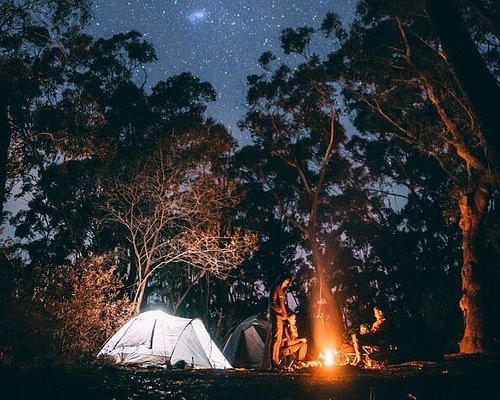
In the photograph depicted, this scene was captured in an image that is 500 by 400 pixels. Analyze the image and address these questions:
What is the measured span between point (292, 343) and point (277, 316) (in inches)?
32.8

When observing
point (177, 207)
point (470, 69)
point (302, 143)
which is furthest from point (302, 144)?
point (470, 69)

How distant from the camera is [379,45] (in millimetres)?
13656

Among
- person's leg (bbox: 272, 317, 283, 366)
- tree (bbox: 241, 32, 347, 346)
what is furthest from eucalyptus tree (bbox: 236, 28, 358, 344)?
person's leg (bbox: 272, 317, 283, 366)

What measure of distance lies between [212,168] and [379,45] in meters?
8.68

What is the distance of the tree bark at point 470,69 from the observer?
16.9 ft

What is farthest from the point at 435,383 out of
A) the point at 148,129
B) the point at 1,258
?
the point at 148,129

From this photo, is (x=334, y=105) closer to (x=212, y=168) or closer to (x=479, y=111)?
(x=212, y=168)

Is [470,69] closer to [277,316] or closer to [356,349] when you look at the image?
[277,316]

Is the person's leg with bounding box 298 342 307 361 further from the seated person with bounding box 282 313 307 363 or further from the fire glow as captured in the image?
the fire glow

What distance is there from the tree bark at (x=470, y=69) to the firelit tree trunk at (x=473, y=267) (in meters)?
6.44

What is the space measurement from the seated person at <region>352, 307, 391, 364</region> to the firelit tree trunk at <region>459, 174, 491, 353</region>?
2374 mm

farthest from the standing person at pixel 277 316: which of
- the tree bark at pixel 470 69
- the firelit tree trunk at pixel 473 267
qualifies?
the tree bark at pixel 470 69

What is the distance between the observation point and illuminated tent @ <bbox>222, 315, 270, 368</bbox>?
1595 cm

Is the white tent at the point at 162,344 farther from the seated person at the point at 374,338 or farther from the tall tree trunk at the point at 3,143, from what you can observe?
the tall tree trunk at the point at 3,143
